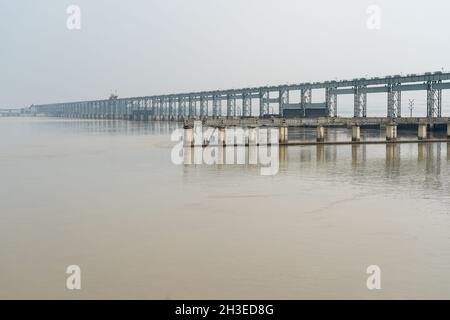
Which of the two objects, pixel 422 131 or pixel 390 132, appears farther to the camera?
pixel 422 131

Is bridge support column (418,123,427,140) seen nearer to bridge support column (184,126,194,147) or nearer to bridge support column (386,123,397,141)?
bridge support column (386,123,397,141)

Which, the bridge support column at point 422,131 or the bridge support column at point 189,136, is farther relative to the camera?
the bridge support column at point 422,131

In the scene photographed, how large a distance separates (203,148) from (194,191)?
24.9 metres

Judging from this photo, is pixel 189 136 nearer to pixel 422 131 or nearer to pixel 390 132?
pixel 390 132

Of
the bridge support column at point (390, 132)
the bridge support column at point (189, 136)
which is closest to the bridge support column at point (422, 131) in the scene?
the bridge support column at point (390, 132)

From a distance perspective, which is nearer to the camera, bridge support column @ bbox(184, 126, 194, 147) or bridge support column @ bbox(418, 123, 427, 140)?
bridge support column @ bbox(184, 126, 194, 147)

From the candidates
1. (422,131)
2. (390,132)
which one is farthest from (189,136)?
(422,131)

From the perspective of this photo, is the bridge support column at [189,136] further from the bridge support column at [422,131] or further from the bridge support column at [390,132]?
the bridge support column at [422,131]

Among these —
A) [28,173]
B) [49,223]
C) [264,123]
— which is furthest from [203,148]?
[49,223]

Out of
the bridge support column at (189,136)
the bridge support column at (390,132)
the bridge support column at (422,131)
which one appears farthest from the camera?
the bridge support column at (422,131)

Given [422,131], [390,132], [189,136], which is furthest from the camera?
[422,131]

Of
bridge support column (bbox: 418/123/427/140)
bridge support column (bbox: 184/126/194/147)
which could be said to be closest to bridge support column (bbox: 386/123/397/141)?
bridge support column (bbox: 418/123/427/140)

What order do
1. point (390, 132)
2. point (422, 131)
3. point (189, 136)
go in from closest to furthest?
point (189, 136) < point (390, 132) < point (422, 131)
